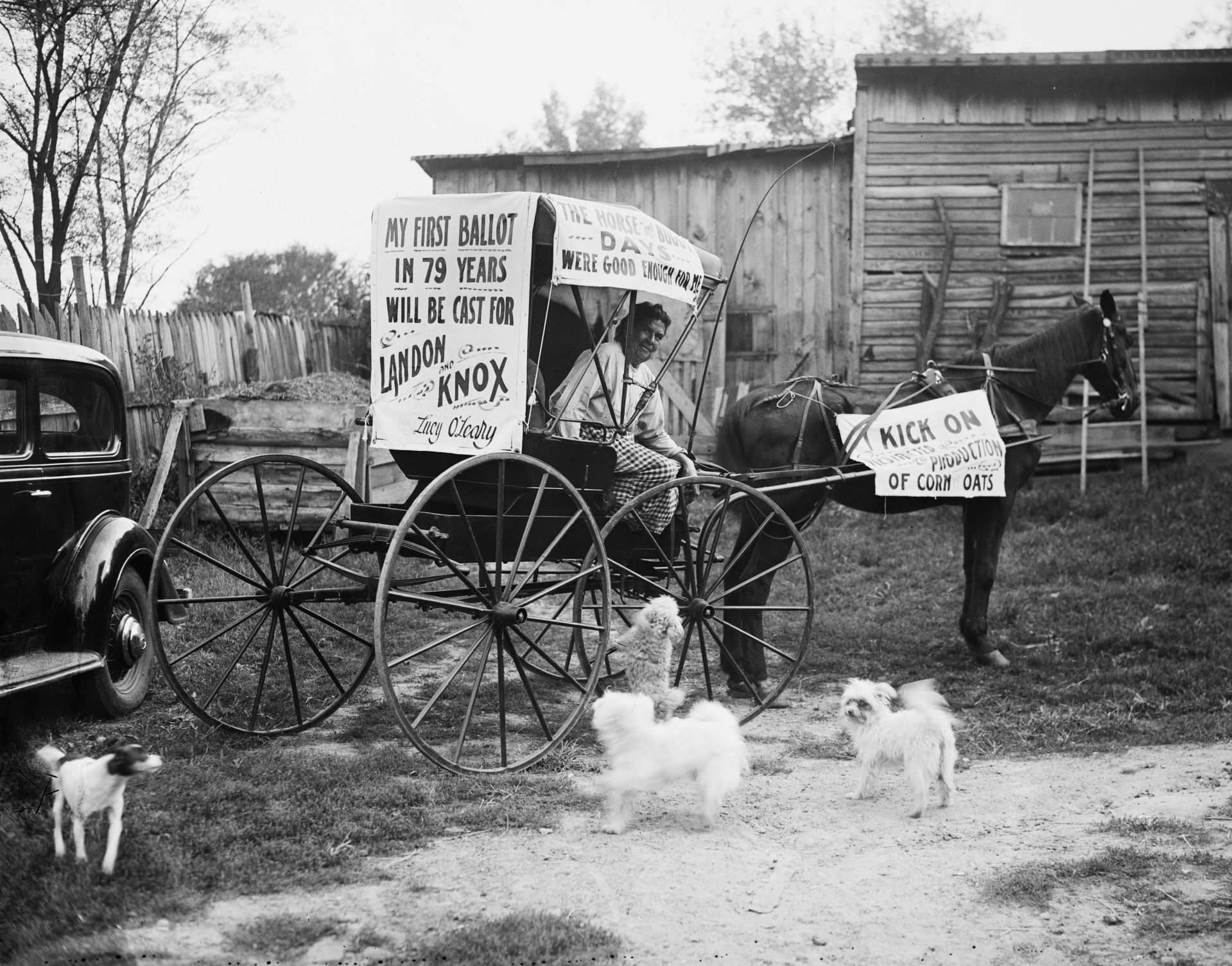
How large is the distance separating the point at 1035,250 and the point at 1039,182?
0.89 meters

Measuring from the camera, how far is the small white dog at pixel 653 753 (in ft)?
14.4

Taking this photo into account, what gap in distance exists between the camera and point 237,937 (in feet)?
11.1

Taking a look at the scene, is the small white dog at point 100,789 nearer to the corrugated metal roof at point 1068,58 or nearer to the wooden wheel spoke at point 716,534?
the wooden wheel spoke at point 716,534

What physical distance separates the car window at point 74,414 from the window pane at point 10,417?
113mm

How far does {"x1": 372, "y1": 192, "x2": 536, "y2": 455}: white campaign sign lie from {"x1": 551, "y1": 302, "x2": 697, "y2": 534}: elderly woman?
0.53 meters

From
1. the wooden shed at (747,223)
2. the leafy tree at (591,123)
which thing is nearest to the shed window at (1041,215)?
the wooden shed at (747,223)

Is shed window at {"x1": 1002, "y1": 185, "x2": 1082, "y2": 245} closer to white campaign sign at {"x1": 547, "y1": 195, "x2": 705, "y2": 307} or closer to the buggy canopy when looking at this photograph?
white campaign sign at {"x1": 547, "y1": 195, "x2": 705, "y2": 307}

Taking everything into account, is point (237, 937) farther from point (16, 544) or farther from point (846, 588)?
point (846, 588)

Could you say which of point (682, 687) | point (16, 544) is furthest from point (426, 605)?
point (682, 687)

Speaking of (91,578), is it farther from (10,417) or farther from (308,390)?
(308,390)

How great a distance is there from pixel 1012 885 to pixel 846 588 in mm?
6349

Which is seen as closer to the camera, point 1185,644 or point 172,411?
point 1185,644

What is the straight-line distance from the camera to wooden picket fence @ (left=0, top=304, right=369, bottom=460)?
10.6m

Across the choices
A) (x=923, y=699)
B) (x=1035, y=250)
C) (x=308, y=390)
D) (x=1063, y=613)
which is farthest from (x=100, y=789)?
(x=1035, y=250)
